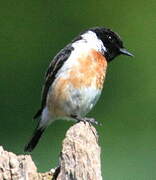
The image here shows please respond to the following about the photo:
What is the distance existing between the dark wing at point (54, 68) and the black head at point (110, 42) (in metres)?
0.28

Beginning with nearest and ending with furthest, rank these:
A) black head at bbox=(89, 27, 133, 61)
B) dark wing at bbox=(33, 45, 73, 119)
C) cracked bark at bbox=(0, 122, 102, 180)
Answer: cracked bark at bbox=(0, 122, 102, 180) → dark wing at bbox=(33, 45, 73, 119) → black head at bbox=(89, 27, 133, 61)

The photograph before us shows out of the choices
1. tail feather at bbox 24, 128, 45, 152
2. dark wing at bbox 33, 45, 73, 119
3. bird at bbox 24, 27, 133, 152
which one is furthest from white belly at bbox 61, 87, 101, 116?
tail feather at bbox 24, 128, 45, 152

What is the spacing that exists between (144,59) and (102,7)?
1.66 ft

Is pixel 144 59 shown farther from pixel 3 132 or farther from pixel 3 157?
pixel 3 157

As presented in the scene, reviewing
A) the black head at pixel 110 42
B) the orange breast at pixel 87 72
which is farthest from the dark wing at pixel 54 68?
the black head at pixel 110 42

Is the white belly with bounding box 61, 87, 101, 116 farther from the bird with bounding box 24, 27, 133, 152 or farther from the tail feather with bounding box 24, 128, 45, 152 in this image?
the tail feather with bounding box 24, 128, 45, 152

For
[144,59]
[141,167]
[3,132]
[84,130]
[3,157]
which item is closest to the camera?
[3,157]

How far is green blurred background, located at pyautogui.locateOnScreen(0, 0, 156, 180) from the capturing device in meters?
7.75

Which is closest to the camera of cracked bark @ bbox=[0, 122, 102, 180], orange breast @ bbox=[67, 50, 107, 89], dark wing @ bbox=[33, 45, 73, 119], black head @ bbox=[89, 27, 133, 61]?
cracked bark @ bbox=[0, 122, 102, 180]

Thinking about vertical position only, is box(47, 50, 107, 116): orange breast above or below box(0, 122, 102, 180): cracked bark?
above

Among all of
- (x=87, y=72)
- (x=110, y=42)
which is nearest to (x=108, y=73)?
(x=110, y=42)

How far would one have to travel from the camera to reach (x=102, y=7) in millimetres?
8570

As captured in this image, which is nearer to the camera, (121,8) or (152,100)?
(152,100)

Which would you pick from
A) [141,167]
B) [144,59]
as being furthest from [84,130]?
[144,59]
